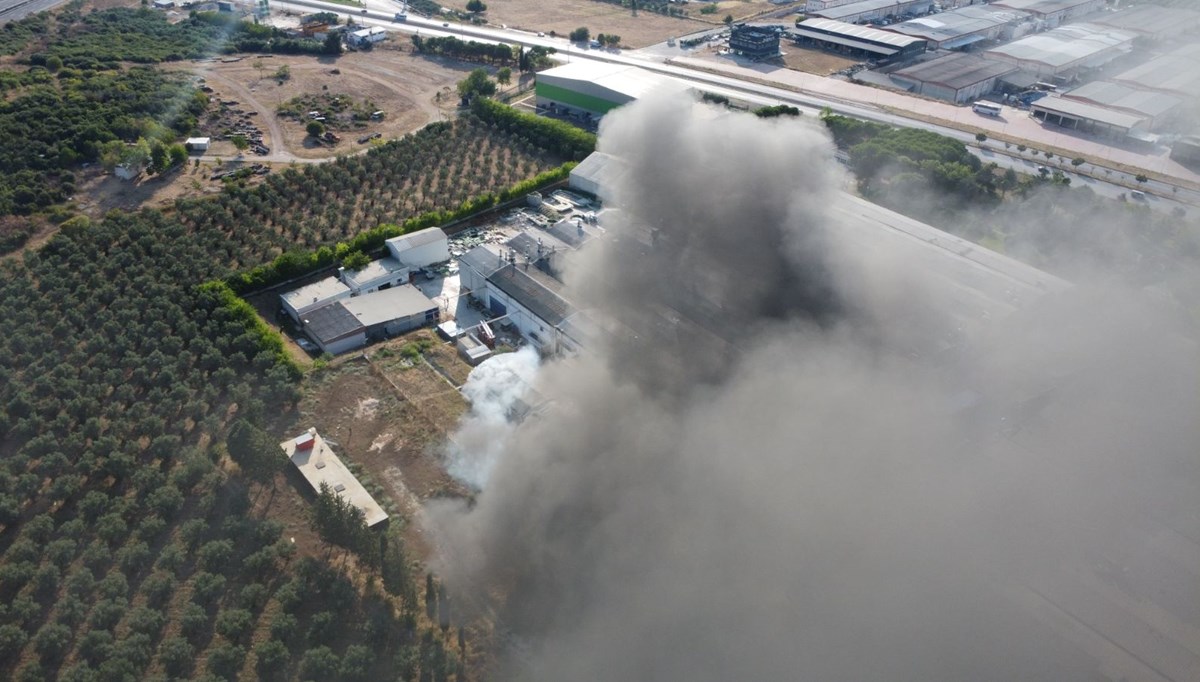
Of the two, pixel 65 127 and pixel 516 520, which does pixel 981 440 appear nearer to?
pixel 516 520

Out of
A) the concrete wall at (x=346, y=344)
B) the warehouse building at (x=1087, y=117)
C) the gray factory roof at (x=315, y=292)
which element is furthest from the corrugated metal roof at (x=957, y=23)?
the concrete wall at (x=346, y=344)

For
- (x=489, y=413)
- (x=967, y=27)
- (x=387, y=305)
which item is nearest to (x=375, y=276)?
(x=387, y=305)

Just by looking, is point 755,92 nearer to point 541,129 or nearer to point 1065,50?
point 541,129

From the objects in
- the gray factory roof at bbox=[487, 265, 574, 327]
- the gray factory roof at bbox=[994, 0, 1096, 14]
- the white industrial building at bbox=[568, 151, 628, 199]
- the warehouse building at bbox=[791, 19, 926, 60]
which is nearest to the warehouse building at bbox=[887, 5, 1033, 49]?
the gray factory roof at bbox=[994, 0, 1096, 14]

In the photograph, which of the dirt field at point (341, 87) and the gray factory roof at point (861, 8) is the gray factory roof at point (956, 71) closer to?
the gray factory roof at point (861, 8)

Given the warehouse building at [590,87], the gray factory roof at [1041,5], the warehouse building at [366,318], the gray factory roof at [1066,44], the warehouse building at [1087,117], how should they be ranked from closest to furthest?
the warehouse building at [366,318] → the warehouse building at [590,87] → the warehouse building at [1087,117] → the gray factory roof at [1066,44] → the gray factory roof at [1041,5]

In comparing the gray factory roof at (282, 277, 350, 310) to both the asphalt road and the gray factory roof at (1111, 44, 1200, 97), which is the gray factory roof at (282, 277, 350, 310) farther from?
the asphalt road
